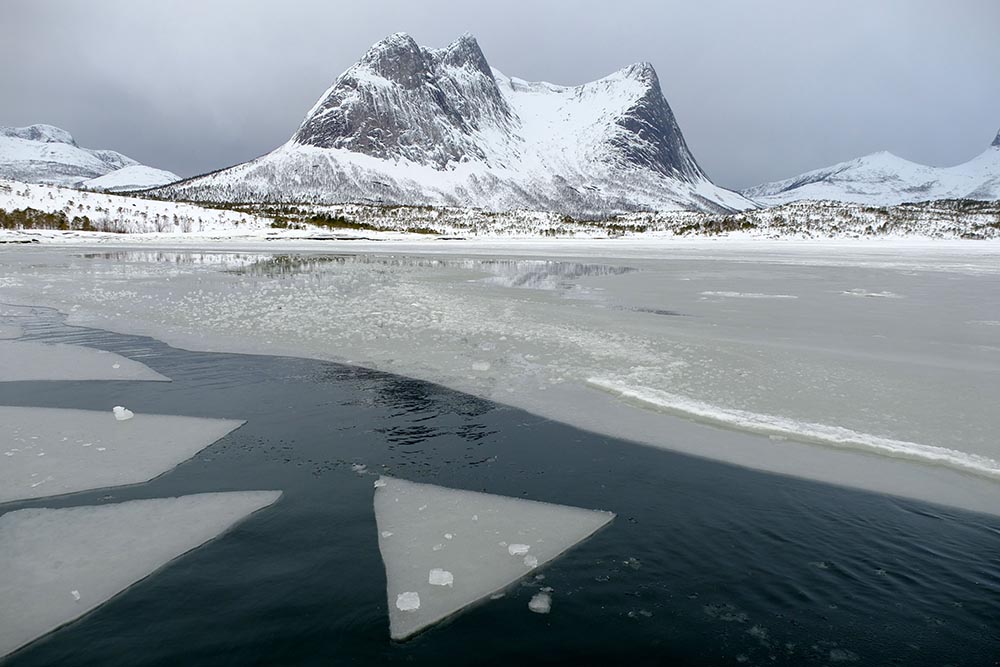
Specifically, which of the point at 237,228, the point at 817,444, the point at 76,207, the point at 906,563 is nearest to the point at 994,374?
the point at 817,444

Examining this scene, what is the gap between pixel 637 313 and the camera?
12.5m

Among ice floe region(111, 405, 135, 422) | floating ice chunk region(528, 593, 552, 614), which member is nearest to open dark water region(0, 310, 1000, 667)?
floating ice chunk region(528, 593, 552, 614)

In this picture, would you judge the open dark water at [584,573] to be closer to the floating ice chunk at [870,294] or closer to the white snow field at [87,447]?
the white snow field at [87,447]

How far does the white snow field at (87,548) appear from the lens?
3.17 meters

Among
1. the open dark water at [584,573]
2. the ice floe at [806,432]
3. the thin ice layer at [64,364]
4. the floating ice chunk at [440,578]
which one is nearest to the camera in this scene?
the open dark water at [584,573]

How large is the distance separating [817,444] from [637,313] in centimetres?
721

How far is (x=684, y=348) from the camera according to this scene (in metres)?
9.01

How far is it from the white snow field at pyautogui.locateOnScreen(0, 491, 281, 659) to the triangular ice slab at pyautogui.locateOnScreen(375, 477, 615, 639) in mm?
1087

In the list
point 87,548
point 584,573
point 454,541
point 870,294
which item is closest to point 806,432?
point 584,573

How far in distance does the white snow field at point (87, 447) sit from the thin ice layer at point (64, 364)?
1392 mm

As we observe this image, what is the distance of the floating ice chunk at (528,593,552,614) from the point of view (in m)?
3.27

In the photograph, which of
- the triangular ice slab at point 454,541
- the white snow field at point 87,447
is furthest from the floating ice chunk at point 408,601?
the white snow field at point 87,447

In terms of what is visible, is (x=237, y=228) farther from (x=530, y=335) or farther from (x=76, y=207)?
(x=530, y=335)

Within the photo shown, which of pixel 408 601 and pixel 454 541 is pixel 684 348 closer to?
pixel 454 541
